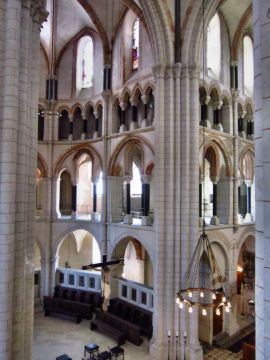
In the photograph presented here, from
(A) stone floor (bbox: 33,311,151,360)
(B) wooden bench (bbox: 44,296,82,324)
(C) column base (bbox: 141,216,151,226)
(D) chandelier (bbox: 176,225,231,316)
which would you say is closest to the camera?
(D) chandelier (bbox: 176,225,231,316)

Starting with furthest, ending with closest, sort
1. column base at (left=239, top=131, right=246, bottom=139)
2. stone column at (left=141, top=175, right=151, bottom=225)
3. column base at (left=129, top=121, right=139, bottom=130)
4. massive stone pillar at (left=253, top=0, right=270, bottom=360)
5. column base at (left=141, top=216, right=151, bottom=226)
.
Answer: column base at (left=239, top=131, right=246, bottom=139)
column base at (left=129, top=121, right=139, bottom=130)
stone column at (left=141, top=175, right=151, bottom=225)
column base at (left=141, top=216, right=151, bottom=226)
massive stone pillar at (left=253, top=0, right=270, bottom=360)

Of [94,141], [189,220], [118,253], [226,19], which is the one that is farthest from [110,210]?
[226,19]

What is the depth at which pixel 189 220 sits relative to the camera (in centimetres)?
1216

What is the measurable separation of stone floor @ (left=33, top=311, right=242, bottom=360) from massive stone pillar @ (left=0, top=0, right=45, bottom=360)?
6.57 meters

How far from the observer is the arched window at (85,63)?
740 inches

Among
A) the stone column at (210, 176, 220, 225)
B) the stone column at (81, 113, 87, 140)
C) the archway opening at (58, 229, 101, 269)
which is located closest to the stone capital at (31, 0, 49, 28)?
the stone column at (210, 176, 220, 225)

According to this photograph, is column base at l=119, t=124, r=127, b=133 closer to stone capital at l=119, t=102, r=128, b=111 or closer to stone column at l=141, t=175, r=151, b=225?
stone capital at l=119, t=102, r=128, b=111

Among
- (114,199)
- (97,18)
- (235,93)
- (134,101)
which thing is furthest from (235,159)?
(97,18)

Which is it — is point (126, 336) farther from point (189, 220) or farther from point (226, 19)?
point (226, 19)

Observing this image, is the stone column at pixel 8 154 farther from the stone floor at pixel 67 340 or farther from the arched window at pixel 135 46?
the arched window at pixel 135 46

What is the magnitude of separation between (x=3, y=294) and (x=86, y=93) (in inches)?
556

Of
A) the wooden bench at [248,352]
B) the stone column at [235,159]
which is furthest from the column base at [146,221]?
the wooden bench at [248,352]

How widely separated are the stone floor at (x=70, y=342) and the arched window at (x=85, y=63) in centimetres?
1269

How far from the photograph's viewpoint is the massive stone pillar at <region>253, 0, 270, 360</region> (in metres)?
3.29
